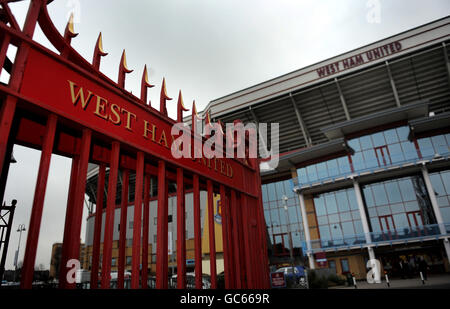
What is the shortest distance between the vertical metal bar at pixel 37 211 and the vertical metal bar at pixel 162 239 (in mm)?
1707

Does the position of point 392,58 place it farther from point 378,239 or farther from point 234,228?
point 234,228

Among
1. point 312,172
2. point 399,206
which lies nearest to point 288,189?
point 312,172

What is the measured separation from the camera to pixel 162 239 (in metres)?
4.51

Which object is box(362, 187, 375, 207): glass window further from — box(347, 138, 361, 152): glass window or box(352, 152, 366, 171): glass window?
box(347, 138, 361, 152): glass window

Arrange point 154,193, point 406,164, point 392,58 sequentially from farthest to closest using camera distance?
point 154,193 → point 392,58 → point 406,164

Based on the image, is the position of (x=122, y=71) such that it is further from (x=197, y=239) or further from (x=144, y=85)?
(x=197, y=239)

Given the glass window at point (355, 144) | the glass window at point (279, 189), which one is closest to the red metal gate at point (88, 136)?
the glass window at point (355, 144)

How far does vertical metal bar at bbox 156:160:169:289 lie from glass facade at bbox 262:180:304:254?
27.9 meters

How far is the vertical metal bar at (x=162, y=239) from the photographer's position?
4.38 m

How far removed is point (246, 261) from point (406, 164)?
80.1 feet

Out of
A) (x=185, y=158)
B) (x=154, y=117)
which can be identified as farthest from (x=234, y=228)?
(x=154, y=117)

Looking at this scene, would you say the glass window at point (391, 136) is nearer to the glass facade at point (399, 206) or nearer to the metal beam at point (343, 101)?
the glass facade at point (399, 206)
